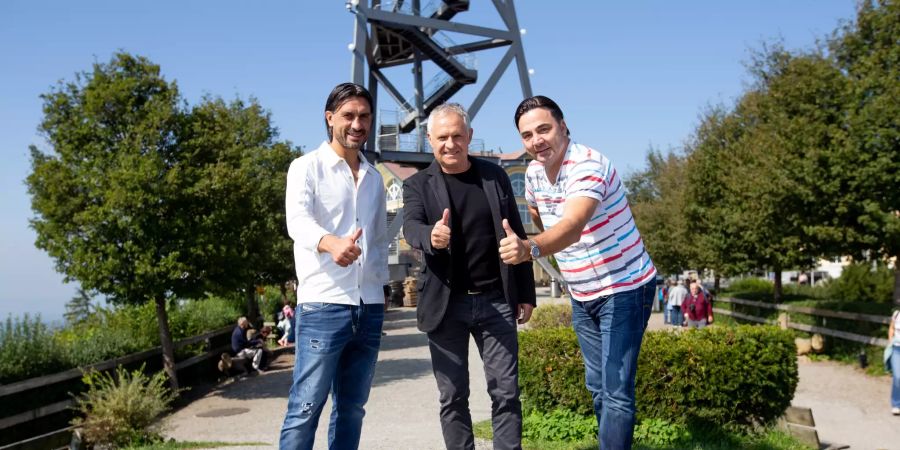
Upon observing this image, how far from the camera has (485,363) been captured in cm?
399

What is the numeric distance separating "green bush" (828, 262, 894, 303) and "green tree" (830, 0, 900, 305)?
41.9ft

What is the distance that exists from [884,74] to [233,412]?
15008 mm

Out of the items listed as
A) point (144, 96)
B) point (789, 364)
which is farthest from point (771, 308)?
point (144, 96)

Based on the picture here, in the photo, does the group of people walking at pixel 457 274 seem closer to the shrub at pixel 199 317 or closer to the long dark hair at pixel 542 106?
the long dark hair at pixel 542 106

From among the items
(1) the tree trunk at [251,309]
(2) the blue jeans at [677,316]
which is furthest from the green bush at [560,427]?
(1) the tree trunk at [251,309]

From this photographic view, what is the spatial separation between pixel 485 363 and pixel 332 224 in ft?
3.74

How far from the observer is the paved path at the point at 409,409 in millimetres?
9102

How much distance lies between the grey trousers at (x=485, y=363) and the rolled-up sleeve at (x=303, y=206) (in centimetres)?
85

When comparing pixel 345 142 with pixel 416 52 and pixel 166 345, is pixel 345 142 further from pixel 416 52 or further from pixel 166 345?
pixel 416 52

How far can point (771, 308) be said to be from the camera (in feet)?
75.0

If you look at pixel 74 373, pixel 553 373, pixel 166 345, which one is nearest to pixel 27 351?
pixel 74 373

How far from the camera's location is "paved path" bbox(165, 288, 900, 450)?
9.10 meters

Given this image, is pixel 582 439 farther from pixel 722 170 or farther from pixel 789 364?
pixel 722 170

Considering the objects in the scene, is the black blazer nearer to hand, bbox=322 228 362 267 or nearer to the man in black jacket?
the man in black jacket
